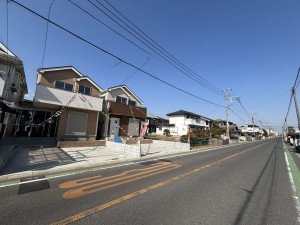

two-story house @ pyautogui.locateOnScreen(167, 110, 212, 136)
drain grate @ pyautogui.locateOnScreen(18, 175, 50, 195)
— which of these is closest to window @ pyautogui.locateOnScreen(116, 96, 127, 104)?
drain grate @ pyautogui.locateOnScreen(18, 175, 50, 195)

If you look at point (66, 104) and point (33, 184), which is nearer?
point (33, 184)

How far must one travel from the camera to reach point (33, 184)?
19.9ft

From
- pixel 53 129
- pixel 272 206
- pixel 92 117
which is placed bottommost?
pixel 272 206

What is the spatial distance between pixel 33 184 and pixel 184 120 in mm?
47733

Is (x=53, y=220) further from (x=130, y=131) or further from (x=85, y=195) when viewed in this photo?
(x=130, y=131)

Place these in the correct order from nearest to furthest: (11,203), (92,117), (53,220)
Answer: (53,220) → (11,203) → (92,117)

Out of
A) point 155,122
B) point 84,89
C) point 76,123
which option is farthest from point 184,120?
point 76,123

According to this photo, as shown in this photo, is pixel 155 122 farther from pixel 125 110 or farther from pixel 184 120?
pixel 125 110

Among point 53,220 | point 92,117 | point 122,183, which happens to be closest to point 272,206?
point 122,183

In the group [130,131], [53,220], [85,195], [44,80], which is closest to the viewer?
[53,220]

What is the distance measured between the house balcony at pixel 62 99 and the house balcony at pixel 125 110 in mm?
2702

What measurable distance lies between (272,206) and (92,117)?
17.9 metres

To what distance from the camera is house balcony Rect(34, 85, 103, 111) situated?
15773 mm

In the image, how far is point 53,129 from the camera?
1861 centimetres
